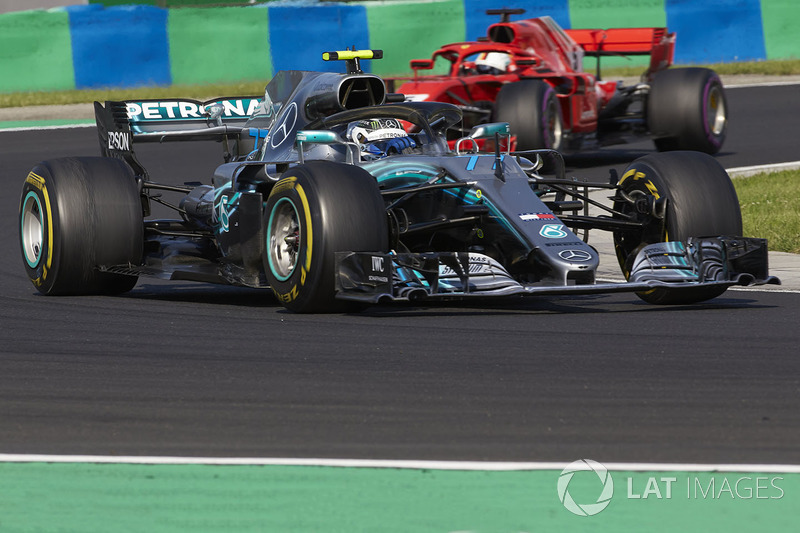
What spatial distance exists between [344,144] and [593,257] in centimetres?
198

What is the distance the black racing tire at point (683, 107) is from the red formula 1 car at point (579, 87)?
0.01 m

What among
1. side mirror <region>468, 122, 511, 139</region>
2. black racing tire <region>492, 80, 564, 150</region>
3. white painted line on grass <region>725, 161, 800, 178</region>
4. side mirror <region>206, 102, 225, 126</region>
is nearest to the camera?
side mirror <region>468, 122, 511, 139</region>

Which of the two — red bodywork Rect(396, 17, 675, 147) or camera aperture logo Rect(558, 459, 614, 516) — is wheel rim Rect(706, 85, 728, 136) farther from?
camera aperture logo Rect(558, 459, 614, 516)

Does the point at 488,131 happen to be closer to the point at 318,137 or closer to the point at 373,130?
the point at 373,130

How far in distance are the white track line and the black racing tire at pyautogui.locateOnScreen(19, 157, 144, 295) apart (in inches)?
168

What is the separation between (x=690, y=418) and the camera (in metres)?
5.38

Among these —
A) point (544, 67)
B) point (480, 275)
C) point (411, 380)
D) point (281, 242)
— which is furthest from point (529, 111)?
point (411, 380)

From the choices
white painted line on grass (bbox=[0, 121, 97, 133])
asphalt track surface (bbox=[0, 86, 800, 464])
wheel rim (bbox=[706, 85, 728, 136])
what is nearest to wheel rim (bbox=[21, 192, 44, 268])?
asphalt track surface (bbox=[0, 86, 800, 464])

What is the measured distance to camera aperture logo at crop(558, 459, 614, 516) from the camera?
4324 millimetres

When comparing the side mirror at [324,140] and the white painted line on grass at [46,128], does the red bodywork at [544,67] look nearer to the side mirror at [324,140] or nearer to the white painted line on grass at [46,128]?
the white painted line on grass at [46,128]

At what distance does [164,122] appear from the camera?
10914mm

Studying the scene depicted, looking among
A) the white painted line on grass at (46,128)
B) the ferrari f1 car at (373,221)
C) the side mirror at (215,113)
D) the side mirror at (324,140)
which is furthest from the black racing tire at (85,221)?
the white painted line on grass at (46,128)

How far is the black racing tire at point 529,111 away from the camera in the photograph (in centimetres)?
1521

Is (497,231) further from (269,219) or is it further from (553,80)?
(553,80)
